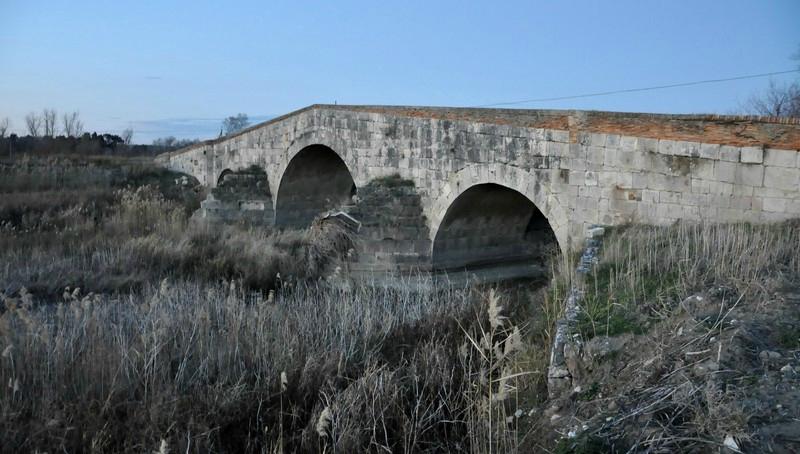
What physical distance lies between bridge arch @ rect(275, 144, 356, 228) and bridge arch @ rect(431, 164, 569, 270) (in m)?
4.47

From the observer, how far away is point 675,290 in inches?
159

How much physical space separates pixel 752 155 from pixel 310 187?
11.0 metres

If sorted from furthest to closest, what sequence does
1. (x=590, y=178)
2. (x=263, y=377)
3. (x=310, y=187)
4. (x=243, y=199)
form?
(x=310, y=187), (x=243, y=199), (x=590, y=178), (x=263, y=377)

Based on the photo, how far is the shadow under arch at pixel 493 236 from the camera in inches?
402

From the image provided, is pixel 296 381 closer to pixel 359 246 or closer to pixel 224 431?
pixel 224 431

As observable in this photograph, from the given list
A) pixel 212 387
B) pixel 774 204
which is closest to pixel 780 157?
pixel 774 204

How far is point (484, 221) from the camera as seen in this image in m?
10.8

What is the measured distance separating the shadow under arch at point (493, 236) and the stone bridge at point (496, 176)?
2cm

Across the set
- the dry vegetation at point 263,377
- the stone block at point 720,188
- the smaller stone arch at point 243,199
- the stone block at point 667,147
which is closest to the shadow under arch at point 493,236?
the dry vegetation at point 263,377

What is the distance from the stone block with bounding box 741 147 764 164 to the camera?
19.4 feet

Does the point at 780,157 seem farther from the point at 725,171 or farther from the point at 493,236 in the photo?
the point at 493,236

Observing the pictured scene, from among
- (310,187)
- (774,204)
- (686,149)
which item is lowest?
(310,187)

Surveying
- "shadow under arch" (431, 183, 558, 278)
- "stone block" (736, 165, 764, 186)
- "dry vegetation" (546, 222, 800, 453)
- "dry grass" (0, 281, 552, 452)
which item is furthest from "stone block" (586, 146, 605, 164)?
"dry grass" (0, 281, 552, 452)

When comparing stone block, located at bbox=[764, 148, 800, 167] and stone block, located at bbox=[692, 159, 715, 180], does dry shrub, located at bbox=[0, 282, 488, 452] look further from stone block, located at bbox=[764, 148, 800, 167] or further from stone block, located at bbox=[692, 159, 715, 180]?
stone block, located at bbox=[764, 148, 800, 167]
